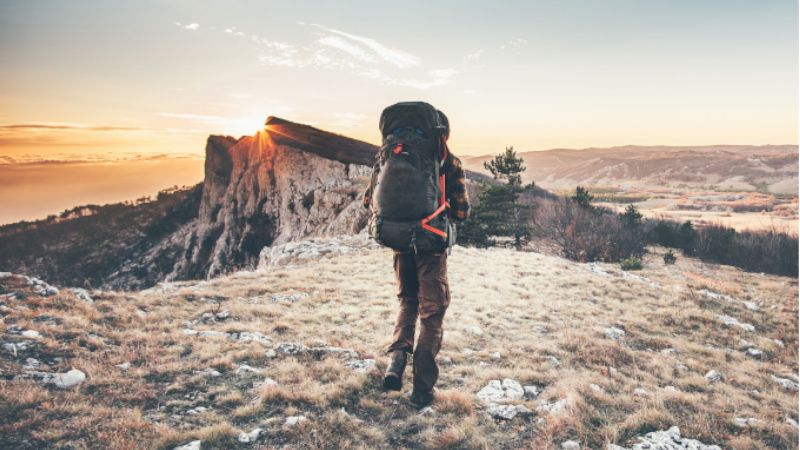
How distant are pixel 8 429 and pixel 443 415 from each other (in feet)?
11.8

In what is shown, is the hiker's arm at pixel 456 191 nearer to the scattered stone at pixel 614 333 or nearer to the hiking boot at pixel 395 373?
the hiking boot at pixel 395 373

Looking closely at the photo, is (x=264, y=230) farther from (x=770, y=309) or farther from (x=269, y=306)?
(x=770, y=309)

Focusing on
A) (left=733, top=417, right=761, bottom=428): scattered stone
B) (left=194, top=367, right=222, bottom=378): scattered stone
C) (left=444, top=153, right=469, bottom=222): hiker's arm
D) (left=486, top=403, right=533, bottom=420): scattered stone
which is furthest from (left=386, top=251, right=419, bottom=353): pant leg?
(left=733, top=417, right=761, bottom=428): scattered stone

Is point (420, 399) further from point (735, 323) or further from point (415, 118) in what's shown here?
point (735, 323)

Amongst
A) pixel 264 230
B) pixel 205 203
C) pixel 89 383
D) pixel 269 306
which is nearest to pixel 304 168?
pixel 264 230

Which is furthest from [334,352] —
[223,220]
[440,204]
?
[223,220]

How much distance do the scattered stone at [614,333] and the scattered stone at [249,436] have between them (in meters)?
6.75

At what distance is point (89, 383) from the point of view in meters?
3.72

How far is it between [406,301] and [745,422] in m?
4.03

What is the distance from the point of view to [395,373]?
405 centimetres

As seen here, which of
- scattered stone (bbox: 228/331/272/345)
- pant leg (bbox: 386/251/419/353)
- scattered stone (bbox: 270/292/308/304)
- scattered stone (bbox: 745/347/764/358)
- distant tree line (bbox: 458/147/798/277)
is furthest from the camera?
distant tree line (bbox: 458/147/798/277)

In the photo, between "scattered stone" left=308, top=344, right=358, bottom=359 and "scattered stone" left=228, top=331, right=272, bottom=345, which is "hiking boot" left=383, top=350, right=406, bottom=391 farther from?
"scattered stone" left=228, top=331, right=272, bottom=345

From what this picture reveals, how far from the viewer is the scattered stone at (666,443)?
11.2 feet

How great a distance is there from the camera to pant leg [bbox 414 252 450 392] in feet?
12.6
